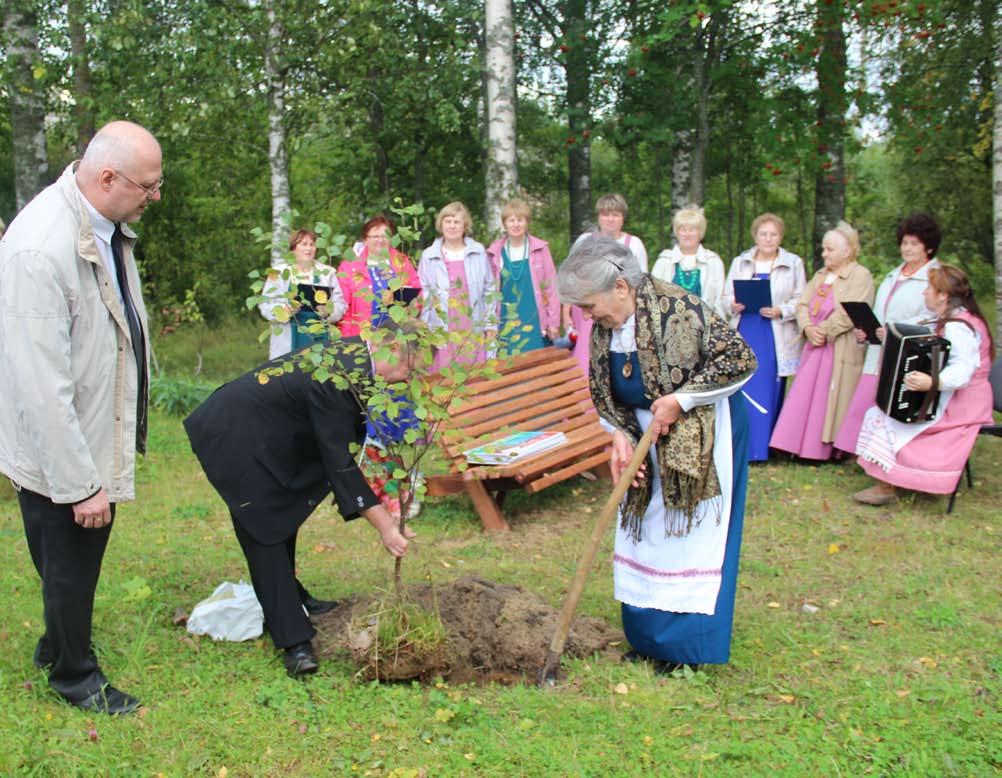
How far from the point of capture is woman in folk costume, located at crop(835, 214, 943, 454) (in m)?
6.93

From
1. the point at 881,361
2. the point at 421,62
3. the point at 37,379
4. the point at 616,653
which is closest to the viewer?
the point at 37,379

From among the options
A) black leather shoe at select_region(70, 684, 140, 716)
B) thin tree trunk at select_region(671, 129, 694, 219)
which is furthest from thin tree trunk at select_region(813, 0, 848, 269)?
black leather shoe at select_region(70, 684, 140, 716)

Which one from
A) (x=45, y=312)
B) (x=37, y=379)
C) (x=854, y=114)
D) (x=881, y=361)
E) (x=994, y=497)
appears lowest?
(x=994, y=497)

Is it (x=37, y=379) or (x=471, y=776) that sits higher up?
(x=37, y=379)

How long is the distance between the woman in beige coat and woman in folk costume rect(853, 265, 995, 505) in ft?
3.09

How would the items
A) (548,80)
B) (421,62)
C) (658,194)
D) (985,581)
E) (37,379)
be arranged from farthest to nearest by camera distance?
(658,194), (548,80), (421,62), (985,581), (37,379)

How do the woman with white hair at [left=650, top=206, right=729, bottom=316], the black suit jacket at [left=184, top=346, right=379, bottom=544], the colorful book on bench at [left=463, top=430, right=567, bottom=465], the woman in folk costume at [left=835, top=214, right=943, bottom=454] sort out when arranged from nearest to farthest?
1. the black suit jacket at [left=184, top=346, right=379, bottom=544]
2. the colorful book on bench at [left=463, top=430, right=567, bottom=465]
3. the woman in folk costume at [left=835, top=214, right=943, bottom=454]
4. the woman with white hair at [left=650, top=206, right=729, bottom=316]

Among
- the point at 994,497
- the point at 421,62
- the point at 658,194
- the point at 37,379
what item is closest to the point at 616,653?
the point at 37,379

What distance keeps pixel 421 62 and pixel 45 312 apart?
8999 millimetres

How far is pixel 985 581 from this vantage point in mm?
5262

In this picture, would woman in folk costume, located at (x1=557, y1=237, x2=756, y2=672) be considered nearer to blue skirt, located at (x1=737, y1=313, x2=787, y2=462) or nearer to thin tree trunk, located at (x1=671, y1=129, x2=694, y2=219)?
blue skirt, located at (x1=737, y1=313, x2=787, y2=462)

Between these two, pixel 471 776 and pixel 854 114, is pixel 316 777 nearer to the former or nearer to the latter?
pixel 471 776

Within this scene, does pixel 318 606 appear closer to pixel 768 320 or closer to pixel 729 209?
pixel 768 320

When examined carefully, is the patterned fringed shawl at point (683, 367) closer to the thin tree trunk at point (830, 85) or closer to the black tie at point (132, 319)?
the black tie at point (132, 319)
